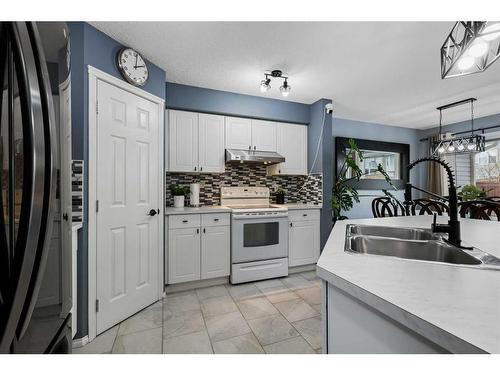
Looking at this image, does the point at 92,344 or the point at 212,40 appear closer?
the point at 92,344

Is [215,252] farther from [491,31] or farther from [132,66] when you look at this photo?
[491,31]

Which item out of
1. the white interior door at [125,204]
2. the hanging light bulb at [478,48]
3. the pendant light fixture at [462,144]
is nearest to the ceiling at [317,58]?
the pendant light fixture at [462,144]

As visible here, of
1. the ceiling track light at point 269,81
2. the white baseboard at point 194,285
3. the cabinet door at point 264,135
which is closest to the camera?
the ceiling track light at point 269,81

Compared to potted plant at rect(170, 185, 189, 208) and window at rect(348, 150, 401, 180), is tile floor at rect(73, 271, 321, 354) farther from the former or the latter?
window at rect(348, 150, 401, 180)

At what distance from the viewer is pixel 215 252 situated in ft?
8.94

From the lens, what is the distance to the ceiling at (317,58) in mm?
1855

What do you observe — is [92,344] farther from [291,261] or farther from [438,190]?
[438,190]

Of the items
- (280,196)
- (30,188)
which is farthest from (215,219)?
(30,188)

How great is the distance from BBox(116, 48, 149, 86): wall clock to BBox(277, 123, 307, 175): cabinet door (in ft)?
6.18

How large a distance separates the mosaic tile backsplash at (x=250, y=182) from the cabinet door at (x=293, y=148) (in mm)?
291

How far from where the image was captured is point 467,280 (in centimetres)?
67

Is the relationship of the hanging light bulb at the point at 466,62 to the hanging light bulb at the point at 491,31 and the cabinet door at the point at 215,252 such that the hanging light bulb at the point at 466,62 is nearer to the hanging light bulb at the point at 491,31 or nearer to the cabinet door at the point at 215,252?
the hanging light bulb at the point at 491,31

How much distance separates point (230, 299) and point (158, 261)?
84cm
